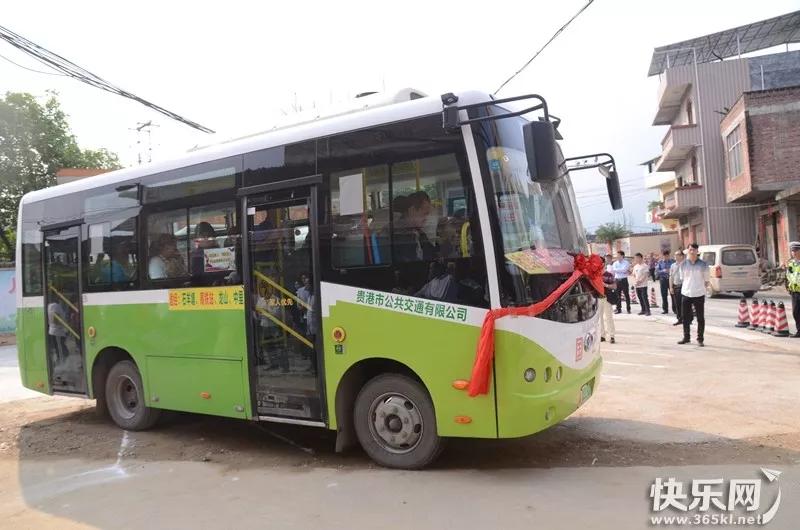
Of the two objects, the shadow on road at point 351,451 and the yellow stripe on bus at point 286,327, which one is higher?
the yellow stripe on bus at point 286,327

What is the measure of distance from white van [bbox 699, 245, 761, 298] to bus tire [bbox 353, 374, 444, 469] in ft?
62.3

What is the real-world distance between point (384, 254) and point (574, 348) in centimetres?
171

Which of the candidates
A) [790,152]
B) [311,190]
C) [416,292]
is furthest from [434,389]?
[790,152]

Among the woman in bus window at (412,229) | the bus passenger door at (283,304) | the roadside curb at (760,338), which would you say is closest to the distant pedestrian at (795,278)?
the roadside curb at (760,338)

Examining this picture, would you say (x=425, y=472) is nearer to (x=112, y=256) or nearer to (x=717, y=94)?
(x=112, y=256)

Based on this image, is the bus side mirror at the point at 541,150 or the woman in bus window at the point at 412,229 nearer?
the bus side mirror at the point at 541,150

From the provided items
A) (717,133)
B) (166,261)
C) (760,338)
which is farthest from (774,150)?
(166,261)

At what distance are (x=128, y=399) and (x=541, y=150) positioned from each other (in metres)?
5.78

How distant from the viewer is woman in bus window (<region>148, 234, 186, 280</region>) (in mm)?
6414

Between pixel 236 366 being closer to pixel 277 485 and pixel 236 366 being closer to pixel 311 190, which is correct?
pixel 277 485

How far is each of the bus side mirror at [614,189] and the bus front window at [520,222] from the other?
4.53 feet

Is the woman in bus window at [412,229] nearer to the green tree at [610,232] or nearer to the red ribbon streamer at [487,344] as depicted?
the red ribbon streamer at [487,344]

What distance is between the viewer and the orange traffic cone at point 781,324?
1130 cm

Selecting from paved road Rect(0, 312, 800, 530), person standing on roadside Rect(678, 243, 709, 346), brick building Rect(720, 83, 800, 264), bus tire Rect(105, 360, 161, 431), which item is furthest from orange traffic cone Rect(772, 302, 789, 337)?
brick building Rect(720, 83, 800, 264)
